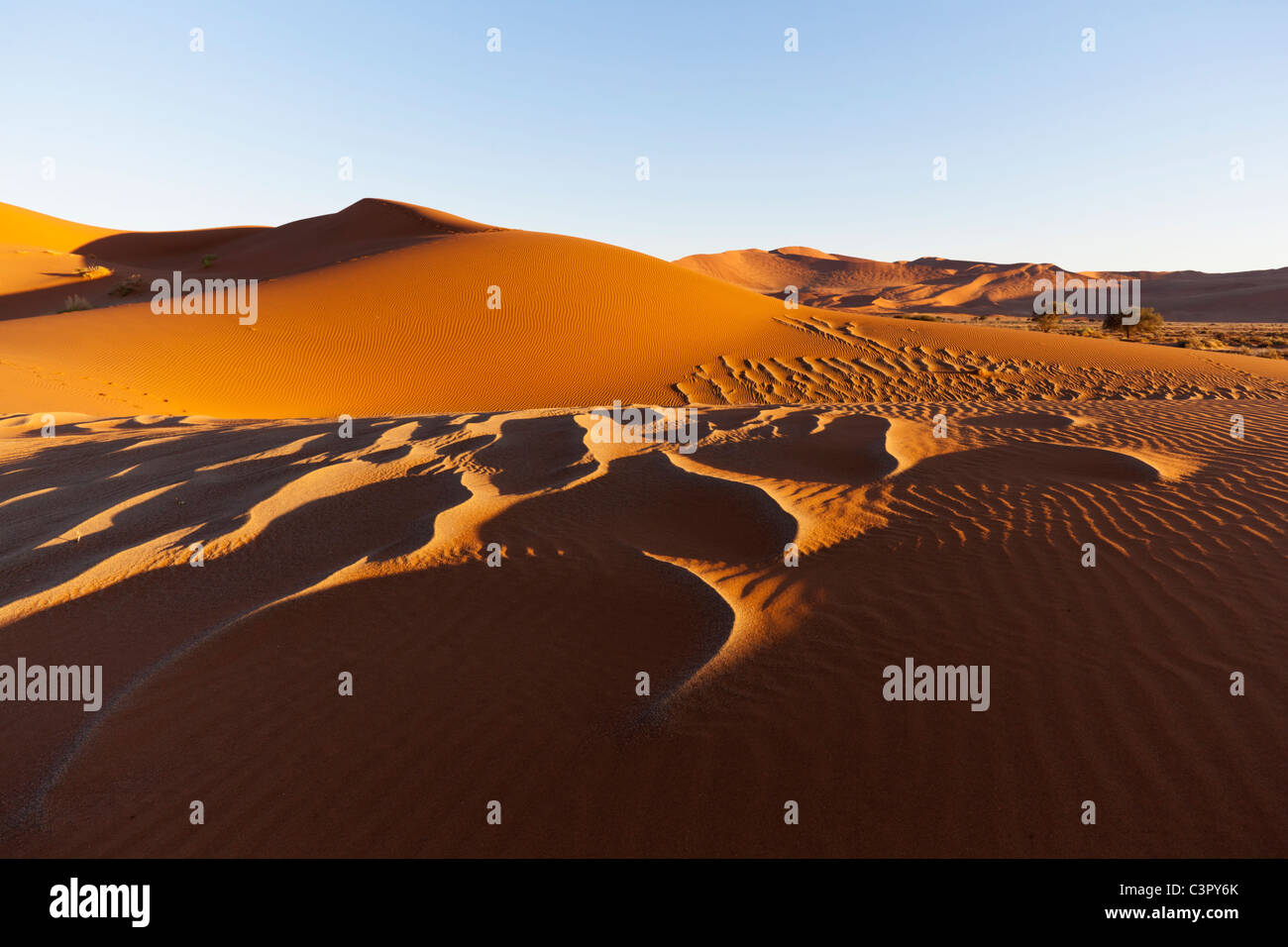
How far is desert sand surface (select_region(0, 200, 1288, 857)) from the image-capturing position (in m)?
2.26

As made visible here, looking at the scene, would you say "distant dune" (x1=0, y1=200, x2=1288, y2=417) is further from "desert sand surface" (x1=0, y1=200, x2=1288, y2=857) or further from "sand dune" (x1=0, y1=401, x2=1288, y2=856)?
"sand dune" (x1=0, y1=401, x2=1288, y2=856)

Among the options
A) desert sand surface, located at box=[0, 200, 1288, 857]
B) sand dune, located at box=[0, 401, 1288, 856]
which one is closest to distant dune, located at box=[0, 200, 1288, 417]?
desert sand surface, located at box=[0, 200, 1288, 857]

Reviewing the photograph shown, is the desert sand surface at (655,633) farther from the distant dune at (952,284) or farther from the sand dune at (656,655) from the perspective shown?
the distant dune at (952,284)

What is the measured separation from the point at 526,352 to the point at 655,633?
1547cm

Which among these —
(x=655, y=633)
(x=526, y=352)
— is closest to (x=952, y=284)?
(x=526, y=352)

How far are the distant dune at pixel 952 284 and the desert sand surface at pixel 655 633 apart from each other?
3865 centimetres

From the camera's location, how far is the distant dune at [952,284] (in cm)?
5841

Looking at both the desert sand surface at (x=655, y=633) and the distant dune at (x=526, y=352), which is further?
the distant dune at (x=526, y=352)

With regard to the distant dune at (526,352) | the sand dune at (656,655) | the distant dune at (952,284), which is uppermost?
the distant dune at (952,284)

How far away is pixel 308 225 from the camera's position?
47719 mm

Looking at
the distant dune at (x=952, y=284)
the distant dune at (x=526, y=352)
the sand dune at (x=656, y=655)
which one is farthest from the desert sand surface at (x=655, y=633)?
the distant dune at (x=952, y=284)

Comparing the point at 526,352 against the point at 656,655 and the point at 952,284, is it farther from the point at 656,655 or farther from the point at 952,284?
the point at 952,284

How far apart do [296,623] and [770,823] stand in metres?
2.52
